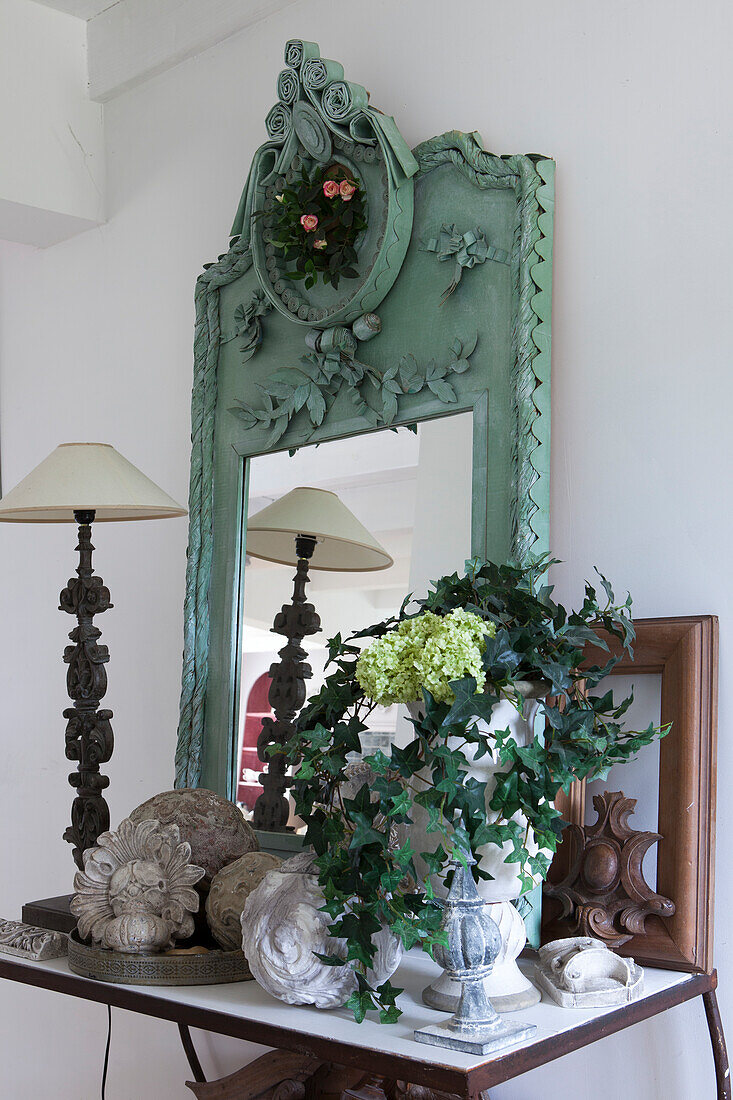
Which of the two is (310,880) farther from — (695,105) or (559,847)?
(695,105)

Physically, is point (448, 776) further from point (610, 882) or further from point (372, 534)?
point (372, 534)

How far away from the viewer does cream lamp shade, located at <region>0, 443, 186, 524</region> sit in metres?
2.09

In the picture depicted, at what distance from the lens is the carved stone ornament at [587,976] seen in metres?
1.46

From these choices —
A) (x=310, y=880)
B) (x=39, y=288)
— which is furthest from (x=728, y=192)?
(x=39, y=288)

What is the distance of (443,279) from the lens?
2.05 m

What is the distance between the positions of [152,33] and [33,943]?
2179 mm

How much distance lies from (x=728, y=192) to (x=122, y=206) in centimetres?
169

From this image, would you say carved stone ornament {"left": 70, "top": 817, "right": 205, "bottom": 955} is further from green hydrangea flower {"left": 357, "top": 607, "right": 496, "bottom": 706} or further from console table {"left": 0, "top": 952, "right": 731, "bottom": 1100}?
green hydrangea flower {"left": 357, "top": 607, "right": 496, "bottom": 706}

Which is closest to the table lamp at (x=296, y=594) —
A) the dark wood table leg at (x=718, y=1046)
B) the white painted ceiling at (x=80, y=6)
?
the dark wood table leg at (x=718, y=1046)

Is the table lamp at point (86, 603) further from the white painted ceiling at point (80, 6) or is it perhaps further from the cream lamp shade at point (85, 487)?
the white painted ceiling at point (80, 6)

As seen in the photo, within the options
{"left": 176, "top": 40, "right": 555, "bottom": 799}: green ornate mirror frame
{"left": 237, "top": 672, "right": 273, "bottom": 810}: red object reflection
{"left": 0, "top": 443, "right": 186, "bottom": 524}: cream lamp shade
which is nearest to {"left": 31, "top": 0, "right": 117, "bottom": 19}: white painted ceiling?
{"left": 176, "top": 40, "right": 555, "bottom": 799}: green ornate mirror frame

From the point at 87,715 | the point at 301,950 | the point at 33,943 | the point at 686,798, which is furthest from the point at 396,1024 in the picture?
the point at 87,715

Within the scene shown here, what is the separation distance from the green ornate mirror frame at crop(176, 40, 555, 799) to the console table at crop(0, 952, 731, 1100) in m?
0.64

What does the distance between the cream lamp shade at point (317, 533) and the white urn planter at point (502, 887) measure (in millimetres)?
586
